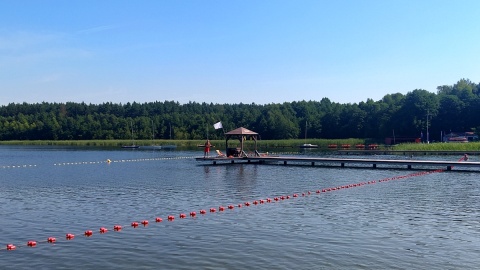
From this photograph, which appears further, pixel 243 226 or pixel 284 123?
pixel 284 123

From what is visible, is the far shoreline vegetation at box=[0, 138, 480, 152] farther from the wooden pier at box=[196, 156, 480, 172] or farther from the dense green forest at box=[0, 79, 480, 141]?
the wooden pier at box=[196, 156, 480, 172]

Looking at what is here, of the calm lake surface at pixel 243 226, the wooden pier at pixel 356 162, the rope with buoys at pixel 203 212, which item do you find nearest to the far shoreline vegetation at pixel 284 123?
the wooden pier at pixel 356 162

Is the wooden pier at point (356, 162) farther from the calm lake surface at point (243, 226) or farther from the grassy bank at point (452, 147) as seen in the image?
the grassy bank at point (452, 147)

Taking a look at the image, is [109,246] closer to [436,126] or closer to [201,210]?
[201,210]

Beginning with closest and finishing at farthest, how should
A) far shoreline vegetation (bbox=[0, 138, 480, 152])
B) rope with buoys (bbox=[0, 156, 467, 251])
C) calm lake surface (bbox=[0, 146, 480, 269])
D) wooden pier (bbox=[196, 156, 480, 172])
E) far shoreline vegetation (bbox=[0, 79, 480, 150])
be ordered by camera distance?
calm lake surface (bbox=[0, 146, 480, 269]) → rope with buoys (bbox=[0, 156, 467, 251]) → wooden pier (bbox=[196, 156, 480, 172]) → far shoreline vegetation (bbox=[0, 138, 480, 152]) → far shoreline vegetation (bbox=[0, 79, 480, 150])

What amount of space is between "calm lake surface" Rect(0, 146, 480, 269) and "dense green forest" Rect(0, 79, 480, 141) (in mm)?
92822

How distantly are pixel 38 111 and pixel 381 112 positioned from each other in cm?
11776

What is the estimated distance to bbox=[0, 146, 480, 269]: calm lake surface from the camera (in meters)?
15.3

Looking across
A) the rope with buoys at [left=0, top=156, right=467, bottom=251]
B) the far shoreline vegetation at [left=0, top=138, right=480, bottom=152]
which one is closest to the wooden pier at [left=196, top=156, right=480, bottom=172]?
the rope with buoys at [left=0, top=156, right=467, bottom=251]

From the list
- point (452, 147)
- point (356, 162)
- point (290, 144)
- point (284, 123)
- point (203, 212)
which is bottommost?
point (203, 212)

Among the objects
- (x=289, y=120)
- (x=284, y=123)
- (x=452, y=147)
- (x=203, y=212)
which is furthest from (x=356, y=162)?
(x=289, y=120)

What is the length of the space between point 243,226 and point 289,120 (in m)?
135

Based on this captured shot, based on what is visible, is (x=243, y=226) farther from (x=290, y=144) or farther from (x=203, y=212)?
(x=290, y=144)

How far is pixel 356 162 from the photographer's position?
51.5 m
